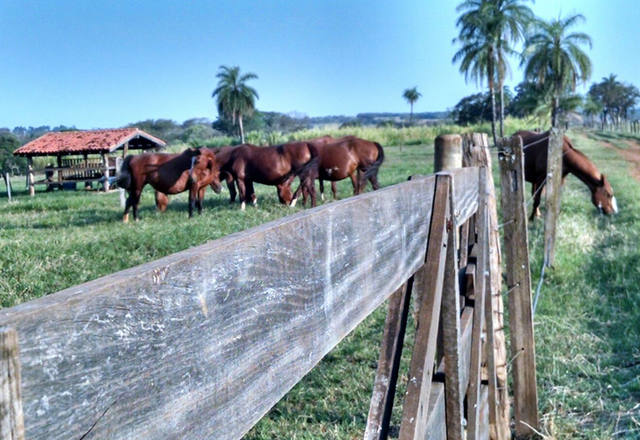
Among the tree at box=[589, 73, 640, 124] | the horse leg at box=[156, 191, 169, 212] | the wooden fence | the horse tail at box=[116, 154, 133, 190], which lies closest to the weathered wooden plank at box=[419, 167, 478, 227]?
the wooden fence

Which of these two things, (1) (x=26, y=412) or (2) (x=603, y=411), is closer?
(1) (x=26, y=412)

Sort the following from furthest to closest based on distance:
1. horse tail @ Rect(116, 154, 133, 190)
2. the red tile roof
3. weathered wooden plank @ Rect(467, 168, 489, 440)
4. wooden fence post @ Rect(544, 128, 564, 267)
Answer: the red tile roof
horse tail @ Rect(116, 154, 133, 190)
wooden fence post @ Rect(544, 128, 564, 267)
weathered wooden plank @ Rect(467, 168, 489, 440)

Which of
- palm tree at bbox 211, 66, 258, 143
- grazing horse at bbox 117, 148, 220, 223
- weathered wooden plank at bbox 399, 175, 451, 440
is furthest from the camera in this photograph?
palm tree at bbox 211, 66, 258, 143

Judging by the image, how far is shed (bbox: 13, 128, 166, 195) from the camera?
2914 cm

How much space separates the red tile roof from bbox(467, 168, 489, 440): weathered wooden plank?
93.7ft

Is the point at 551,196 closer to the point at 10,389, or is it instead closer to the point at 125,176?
the point at 10,389

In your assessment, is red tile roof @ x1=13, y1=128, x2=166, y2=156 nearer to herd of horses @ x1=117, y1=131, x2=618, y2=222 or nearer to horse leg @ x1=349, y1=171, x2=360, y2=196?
herd of horses @ x1=117, y1=131, x2=618, y2=222

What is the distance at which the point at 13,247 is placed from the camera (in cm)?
807

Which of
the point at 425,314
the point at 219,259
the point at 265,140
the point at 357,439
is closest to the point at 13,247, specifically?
the point at 357,439

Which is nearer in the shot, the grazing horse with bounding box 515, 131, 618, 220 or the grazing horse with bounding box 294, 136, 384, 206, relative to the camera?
the grazing horse with bounding box 515, 131, 618, 220

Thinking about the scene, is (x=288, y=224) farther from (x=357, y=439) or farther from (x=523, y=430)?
(x=523, y=430)

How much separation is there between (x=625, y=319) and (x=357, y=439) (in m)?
3.27

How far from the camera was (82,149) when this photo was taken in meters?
30.7

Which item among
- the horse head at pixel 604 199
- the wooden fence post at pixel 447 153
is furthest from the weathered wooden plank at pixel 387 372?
the horse head at pixel 604 199
